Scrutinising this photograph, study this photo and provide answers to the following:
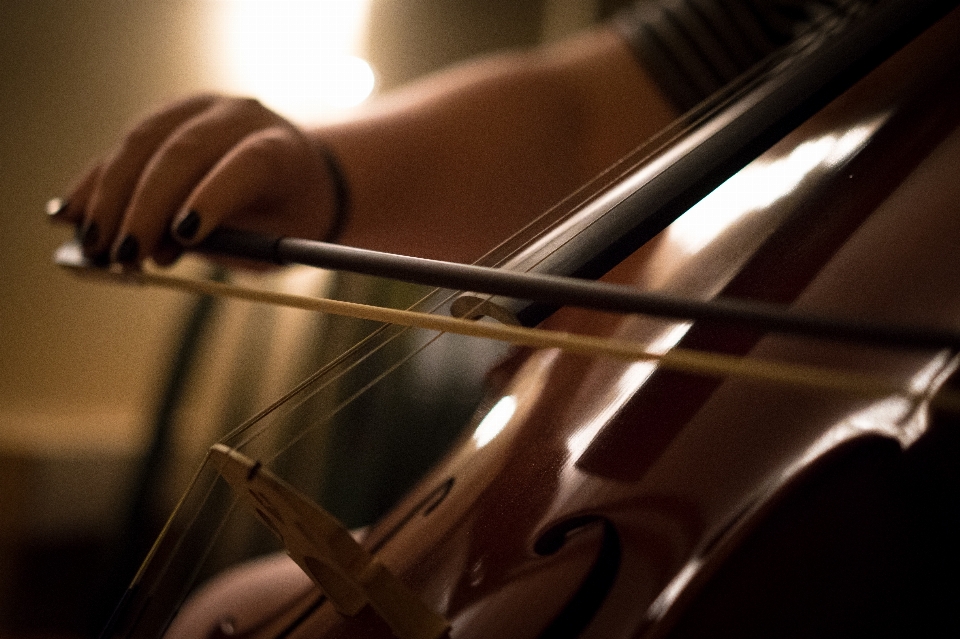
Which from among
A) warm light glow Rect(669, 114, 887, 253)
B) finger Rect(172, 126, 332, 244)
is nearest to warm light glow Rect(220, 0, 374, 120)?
finger Rect(172, 126, 332, 244)

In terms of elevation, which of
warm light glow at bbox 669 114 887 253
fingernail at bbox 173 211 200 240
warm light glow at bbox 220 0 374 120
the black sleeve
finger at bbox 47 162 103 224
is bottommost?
warm light glow at bbox 669 114 887 253

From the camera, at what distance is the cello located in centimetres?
15

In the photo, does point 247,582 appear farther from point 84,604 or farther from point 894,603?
point 84,604

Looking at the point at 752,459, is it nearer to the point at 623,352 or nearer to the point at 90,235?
the point at 623,352

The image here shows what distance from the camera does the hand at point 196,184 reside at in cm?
26

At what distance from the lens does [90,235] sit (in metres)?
0.27

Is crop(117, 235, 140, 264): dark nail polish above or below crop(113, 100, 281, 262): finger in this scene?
below

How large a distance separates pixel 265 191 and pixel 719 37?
0.25m

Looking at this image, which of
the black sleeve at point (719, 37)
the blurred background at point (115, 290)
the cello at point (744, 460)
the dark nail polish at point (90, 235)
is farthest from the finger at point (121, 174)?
the blurred background at point (115, 290)

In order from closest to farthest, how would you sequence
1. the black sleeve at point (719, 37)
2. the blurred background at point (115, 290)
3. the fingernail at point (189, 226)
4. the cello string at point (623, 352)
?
the cello string at point (623, 352), the fingernail at point (189, 226), the black sleeve at point (719, 37), the blurred background at point (115, 290)

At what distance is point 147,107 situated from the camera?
4.23 ft

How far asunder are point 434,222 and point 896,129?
224mm

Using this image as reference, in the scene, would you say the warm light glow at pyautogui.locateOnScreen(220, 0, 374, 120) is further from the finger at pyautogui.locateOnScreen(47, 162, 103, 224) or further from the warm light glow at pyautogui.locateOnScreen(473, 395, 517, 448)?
the warm light glow at pyautogui.locateOnScreen(473, 395, 517, 448)

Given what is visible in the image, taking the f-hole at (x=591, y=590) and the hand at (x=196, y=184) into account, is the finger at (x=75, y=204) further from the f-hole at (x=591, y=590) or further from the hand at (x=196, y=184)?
the f-hole at (x=591, y=590)
